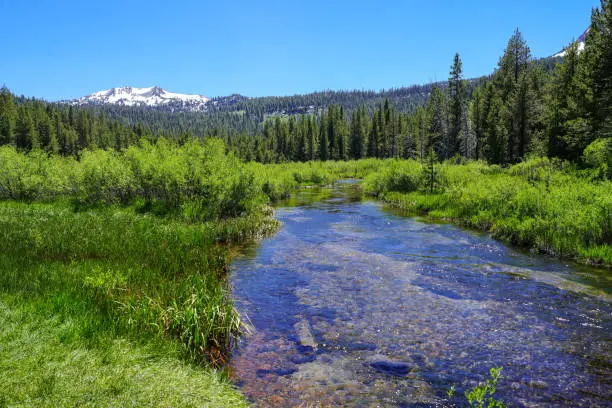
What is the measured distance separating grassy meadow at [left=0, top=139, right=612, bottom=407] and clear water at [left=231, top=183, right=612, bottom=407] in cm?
127

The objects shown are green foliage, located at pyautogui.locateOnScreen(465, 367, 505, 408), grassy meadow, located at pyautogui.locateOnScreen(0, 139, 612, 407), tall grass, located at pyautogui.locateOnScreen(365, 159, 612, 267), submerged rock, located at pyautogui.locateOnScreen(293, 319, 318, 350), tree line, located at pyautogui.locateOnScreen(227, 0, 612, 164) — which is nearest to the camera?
green foliage, located at pyautogui.locateOnScreen(465, 367, 505, 408)

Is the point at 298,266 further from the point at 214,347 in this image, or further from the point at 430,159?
the point at 430,159

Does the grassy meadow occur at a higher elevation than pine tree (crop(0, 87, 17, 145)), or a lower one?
lower

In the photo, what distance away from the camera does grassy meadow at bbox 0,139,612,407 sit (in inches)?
242

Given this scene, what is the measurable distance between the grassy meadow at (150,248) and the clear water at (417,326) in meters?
1.27

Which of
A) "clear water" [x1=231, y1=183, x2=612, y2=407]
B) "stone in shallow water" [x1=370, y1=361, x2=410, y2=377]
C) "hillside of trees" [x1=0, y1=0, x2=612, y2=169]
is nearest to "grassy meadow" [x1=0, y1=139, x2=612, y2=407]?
"clear water" [x1=231, y1=183, x2=612, y2=407]

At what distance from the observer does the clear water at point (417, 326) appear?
24.0ft

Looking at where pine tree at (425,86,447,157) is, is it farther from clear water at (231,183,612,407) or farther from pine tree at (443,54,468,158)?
clear water at (231,183,612,407)

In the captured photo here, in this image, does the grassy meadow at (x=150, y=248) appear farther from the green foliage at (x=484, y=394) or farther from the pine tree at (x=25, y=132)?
the pine tree at (x=25, y=132)

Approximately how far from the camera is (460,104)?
195 ft

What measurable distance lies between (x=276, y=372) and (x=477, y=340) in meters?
4.95

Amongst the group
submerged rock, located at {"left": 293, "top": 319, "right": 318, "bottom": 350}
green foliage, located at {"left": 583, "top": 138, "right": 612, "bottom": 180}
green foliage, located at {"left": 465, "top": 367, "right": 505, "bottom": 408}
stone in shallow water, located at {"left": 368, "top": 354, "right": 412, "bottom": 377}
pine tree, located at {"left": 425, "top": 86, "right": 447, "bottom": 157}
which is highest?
pine tree, located at {"left": 425, "top": 86, "right": 447, "bottom": 157}

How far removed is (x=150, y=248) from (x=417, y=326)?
9872mm

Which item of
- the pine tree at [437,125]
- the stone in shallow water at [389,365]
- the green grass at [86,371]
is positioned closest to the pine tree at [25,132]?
the pine tree at [437,125]
